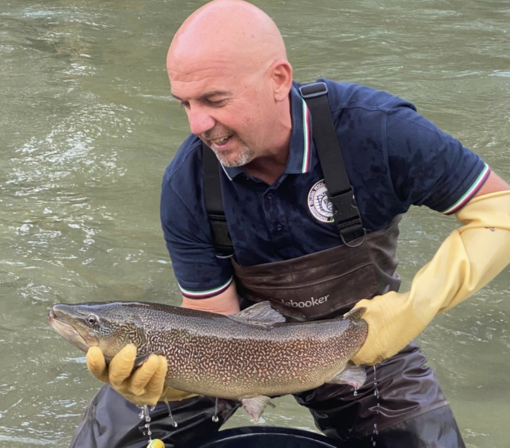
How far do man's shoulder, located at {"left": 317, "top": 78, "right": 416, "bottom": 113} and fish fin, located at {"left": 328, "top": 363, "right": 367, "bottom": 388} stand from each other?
105cm

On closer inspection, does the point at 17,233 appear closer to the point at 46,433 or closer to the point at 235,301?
the point at 46,433

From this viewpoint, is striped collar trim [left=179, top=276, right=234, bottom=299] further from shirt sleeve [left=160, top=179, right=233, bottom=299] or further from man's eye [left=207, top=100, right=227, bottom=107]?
man's eye [left=207, top=100, right=227, bottom=107]

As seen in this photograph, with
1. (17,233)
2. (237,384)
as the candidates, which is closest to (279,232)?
(237,384)

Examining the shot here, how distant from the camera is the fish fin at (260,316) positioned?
3.07 metres

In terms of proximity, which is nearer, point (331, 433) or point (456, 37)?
point (331, 433)

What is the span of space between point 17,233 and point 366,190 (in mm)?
3568

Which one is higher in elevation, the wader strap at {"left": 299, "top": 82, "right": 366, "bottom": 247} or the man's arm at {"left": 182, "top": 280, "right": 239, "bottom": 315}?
the wader strap at {"left": 299, "top": 82, "right": 366, "bottom": 247}

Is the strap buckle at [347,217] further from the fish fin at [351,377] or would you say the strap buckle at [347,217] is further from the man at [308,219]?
the fish fin at [351,377]

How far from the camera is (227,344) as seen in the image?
9.77 feet

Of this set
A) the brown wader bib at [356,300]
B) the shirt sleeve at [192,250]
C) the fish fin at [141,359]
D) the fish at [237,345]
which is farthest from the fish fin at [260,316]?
the fish fin at [141,359]

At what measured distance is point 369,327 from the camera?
3051 millimetres

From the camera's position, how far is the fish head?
2.80 m

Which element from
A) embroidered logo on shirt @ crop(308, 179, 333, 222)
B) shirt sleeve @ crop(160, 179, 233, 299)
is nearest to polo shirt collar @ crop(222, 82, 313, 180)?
embroidered logo on shirt @ crop(308, 179, 333, 222)

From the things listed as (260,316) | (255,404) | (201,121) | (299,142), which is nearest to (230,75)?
(201,121)
